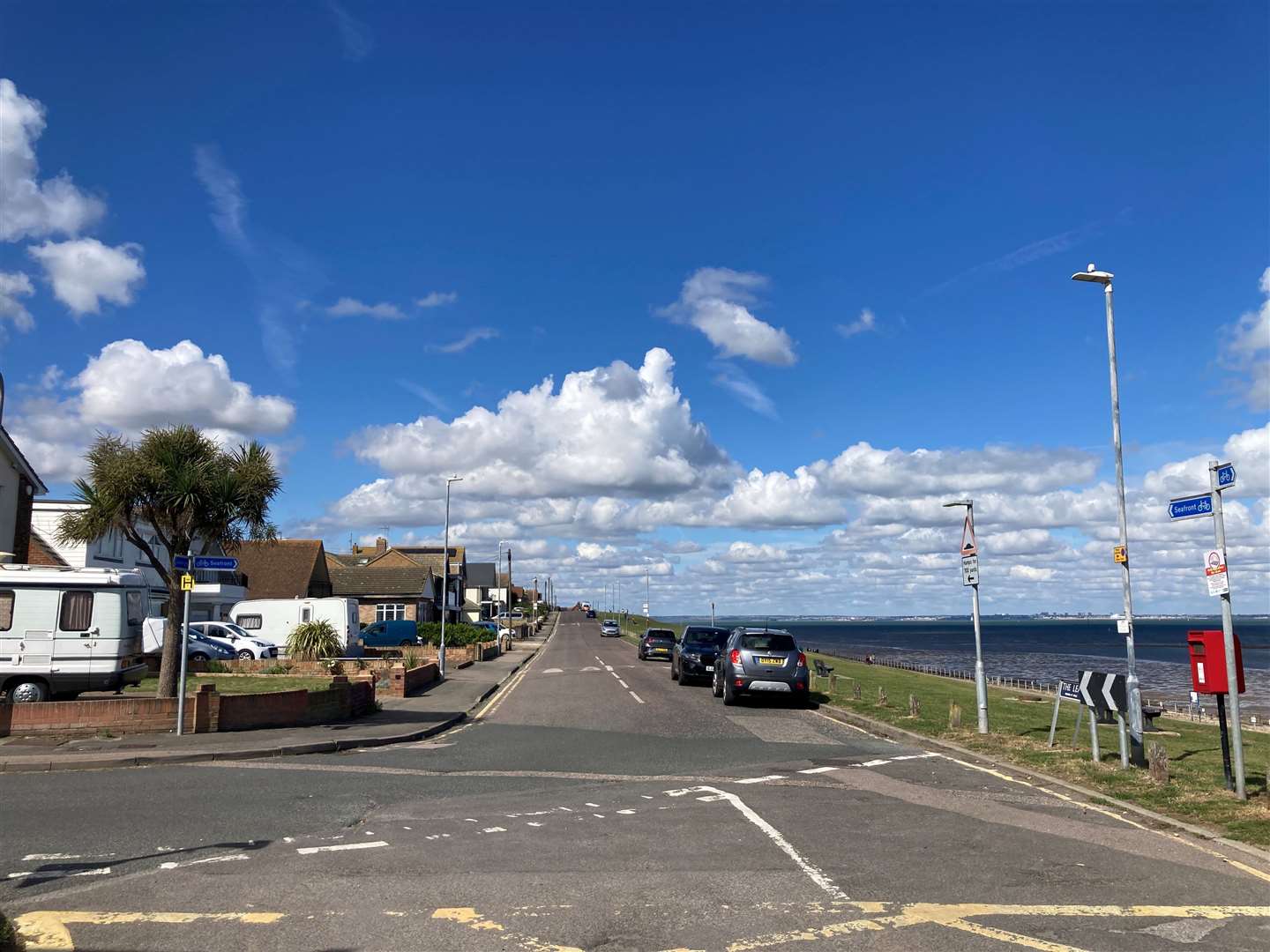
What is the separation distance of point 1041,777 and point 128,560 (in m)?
39.3

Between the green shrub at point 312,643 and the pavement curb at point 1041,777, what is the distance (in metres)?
19.3

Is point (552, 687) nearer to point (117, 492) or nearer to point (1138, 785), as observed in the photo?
point (117, 492)

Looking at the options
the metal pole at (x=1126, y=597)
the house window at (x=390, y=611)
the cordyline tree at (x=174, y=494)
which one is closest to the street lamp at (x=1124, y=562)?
the metal pole at (x=1126, y=597)

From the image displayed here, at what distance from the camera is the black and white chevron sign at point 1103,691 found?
41.4 feet

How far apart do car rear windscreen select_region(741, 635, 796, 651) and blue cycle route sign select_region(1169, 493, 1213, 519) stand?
12.5m

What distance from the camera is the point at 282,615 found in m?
39.7

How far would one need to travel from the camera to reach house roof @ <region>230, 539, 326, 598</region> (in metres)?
63.5

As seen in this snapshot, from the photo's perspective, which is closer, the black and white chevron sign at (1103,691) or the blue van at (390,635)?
the black and white chevron sign at (1103,691)

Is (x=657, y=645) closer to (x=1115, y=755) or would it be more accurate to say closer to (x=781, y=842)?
(x=1115, y=755)

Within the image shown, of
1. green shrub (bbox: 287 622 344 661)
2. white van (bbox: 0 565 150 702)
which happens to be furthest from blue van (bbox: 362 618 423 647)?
white van (bbox: 0 565 150 702)

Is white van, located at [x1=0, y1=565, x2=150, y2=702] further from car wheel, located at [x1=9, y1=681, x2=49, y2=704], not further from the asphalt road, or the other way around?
the asphalt road

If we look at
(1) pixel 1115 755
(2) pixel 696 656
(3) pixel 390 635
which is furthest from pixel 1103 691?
(3) pixel 390 635

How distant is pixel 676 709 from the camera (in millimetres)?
21984

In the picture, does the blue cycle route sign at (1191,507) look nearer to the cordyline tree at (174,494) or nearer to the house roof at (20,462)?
the cordyline tree at (174,494)
